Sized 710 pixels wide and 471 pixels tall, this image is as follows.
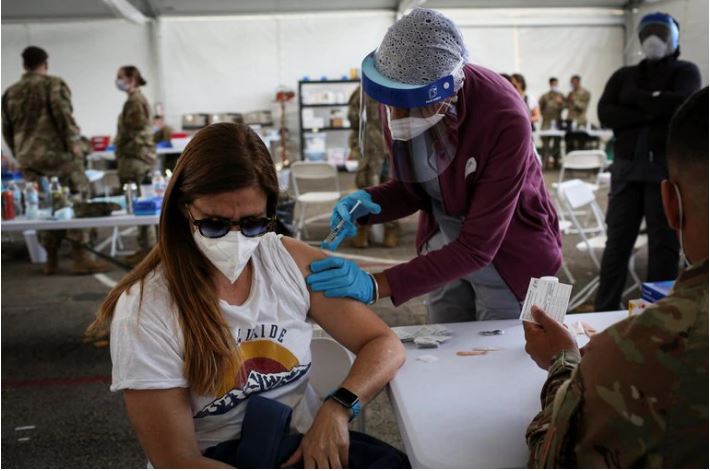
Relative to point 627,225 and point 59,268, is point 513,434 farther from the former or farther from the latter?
point 59,268

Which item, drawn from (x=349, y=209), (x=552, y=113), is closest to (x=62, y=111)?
(x=349, y=209)

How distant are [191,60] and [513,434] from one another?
1317cm

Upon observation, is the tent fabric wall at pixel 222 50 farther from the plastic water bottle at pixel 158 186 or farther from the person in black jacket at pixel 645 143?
the person in black jacket at pixel 645 143

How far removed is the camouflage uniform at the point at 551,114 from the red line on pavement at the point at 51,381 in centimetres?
1019

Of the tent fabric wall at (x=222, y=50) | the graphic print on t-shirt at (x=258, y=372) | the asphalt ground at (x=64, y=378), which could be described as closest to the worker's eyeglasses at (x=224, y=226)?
the graphic print on t-shirt at (x=258, y=372)

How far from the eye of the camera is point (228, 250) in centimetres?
142

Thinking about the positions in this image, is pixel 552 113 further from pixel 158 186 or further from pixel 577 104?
pixel 158 186

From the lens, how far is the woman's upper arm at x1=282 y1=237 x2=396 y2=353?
1.57m

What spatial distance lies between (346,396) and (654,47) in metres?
2.93

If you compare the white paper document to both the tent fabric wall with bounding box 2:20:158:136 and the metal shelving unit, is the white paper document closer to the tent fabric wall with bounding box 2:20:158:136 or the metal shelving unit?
the metal shelving unit

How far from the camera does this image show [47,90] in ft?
17.2

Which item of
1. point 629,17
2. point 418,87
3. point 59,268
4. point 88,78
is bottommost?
point 59,268

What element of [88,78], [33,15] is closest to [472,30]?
[88,78]

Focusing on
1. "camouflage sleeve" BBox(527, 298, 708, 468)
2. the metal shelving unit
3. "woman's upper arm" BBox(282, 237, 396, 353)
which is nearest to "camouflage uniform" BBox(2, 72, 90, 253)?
"woman's upper arm" BBox(282, 237, 396, 353)
